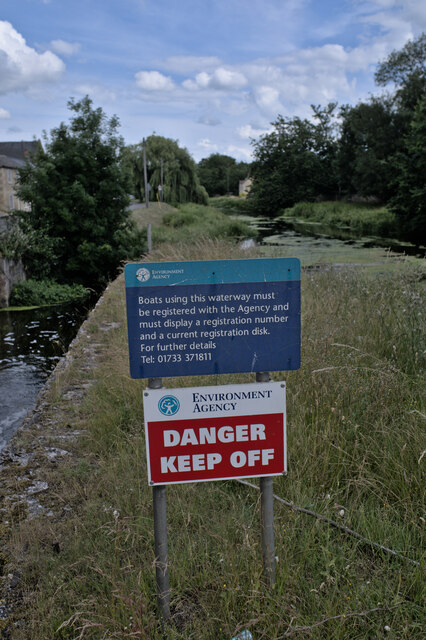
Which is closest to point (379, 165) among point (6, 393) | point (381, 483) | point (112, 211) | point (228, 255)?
point (112, 211)

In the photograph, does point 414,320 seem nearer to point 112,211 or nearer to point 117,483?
point 117,483

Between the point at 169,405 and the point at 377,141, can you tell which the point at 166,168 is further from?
the point at 169,405

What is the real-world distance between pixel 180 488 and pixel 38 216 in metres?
16.3

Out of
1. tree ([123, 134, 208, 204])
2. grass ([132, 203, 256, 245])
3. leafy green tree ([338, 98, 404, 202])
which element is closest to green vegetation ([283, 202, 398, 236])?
leafy green tree ([338, 98, 404, 202])

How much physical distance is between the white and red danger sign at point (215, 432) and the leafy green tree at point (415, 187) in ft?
92.3

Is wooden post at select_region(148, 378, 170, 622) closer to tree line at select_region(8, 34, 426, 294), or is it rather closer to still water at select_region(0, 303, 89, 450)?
still water at select_region(0, 303, 89, 450)

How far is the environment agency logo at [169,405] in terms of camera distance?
2.10m

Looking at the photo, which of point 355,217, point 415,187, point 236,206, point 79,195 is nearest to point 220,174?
point 236,206

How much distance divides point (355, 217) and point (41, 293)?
2794cm

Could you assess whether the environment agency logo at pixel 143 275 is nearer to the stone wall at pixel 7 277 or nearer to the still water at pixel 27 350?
the still water at pixel 27 350

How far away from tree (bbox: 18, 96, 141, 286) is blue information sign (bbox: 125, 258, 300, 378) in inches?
618

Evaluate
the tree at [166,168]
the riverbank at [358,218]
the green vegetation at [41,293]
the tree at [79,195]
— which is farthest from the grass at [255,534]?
the tree at [166,168]

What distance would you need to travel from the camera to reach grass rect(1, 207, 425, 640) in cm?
210

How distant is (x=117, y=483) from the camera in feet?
10.4
